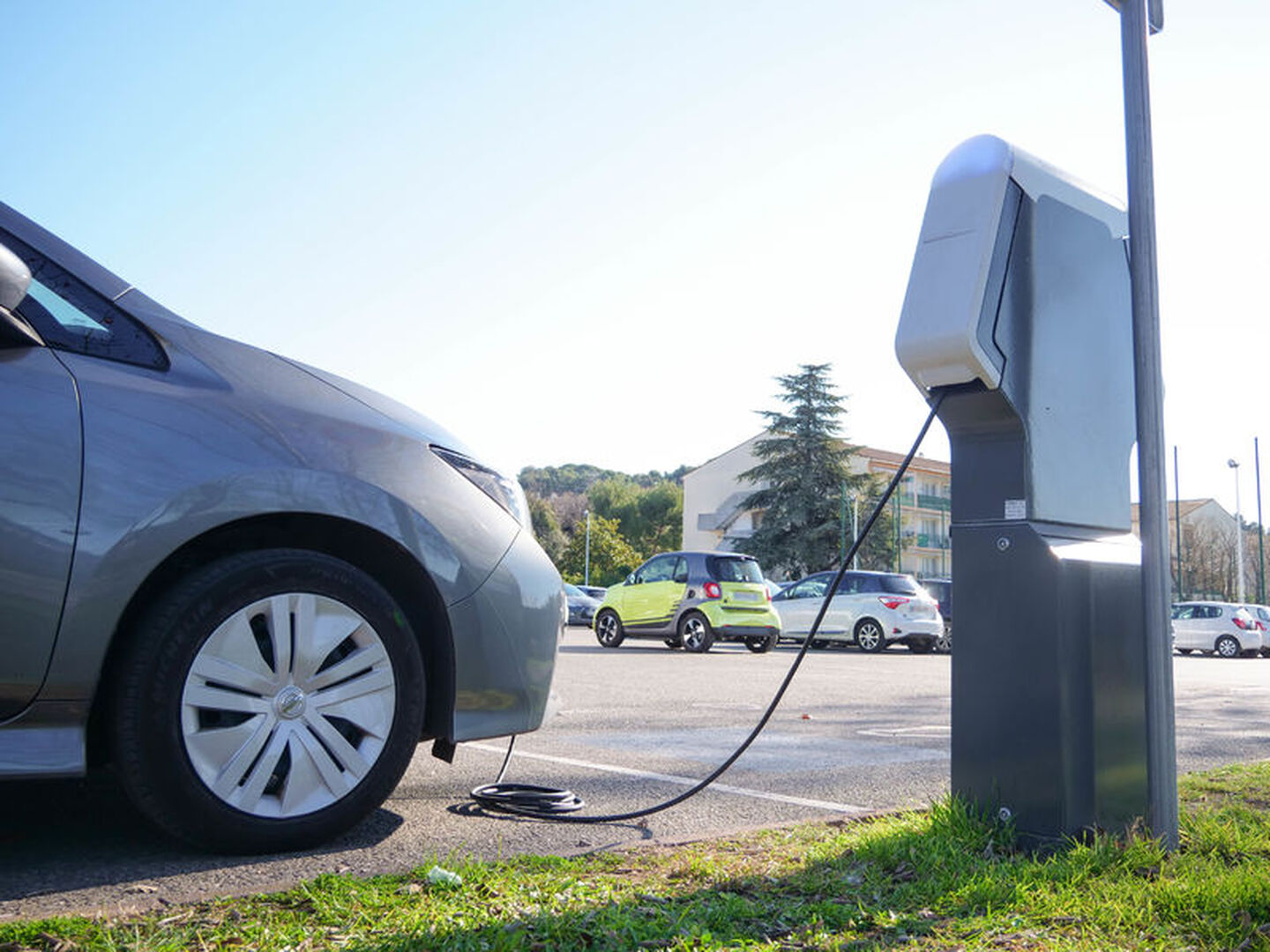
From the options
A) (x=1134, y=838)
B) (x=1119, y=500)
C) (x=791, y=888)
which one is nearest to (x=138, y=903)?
(x=791, y=888)

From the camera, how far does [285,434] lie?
3436 millimetres

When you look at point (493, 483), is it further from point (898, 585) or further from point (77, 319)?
point (898, 585)

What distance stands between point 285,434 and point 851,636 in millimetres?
21010

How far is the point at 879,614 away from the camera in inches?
909

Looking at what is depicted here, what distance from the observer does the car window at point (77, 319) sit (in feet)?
10.6

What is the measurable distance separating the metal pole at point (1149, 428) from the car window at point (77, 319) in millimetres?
2882

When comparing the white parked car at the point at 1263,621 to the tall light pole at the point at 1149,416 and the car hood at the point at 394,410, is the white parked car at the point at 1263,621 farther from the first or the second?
the car hood at the point at 394,410

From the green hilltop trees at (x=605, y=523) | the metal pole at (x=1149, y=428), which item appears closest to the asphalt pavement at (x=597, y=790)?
the metal pole at (x=1149, y=428)

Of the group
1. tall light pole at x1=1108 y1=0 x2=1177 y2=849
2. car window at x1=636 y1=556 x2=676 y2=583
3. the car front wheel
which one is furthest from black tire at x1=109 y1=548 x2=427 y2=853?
the car front wheel

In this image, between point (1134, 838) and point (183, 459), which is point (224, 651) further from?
point (1134, 838)

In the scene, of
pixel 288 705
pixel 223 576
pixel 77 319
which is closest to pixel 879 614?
pixel 288 705

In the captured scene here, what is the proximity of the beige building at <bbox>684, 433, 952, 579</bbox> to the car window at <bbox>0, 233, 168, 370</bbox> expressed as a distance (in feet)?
202

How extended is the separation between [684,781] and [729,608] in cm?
1474

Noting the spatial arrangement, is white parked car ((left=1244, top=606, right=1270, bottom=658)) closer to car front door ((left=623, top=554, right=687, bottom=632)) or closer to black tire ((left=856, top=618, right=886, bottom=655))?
black tire ((left=856, top=618, right=886, bottom=655))
